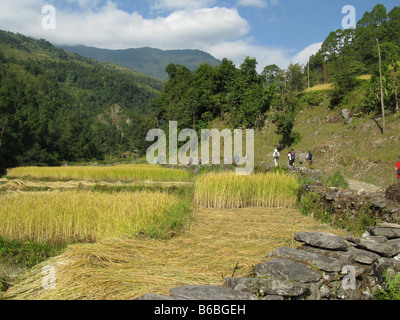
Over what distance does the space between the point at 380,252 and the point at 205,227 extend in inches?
127

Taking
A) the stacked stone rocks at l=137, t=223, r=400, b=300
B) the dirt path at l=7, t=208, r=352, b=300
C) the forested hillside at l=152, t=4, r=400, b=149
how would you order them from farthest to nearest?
the forested hillside at l=152, t=4, r=400, b=149, the dirt path at l=7, t=208, r=352, b=300, the stacked stone rocks at l=137, t=223, r=400, b=300

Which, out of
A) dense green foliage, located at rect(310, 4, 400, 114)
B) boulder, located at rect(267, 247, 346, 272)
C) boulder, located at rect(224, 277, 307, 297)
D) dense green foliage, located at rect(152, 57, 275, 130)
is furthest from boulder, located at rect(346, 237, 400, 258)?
dense green foliage, located at rect(152, 57, 275, 130)

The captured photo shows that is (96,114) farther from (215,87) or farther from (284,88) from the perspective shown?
(284,88)

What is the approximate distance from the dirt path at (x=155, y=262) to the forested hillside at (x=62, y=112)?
1267 inches

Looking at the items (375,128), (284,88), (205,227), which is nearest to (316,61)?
(284,88)

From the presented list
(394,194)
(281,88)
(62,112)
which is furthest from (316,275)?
(62,112)

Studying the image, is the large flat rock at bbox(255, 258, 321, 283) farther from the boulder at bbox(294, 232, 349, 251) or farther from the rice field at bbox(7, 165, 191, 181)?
the rice field at bbox(7, 165, 191, 181)

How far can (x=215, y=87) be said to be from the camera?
38906mm

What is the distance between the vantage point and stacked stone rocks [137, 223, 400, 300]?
9.29ft

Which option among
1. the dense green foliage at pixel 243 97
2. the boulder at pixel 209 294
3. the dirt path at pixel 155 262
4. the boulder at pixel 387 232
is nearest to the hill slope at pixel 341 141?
the dense green foliage at pixel 243 97

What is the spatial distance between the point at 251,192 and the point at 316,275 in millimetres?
5726

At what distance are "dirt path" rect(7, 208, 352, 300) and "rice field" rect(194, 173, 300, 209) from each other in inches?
106

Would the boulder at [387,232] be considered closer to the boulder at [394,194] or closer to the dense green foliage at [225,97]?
the boulder at [394,194]

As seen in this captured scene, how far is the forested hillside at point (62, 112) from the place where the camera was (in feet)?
123
